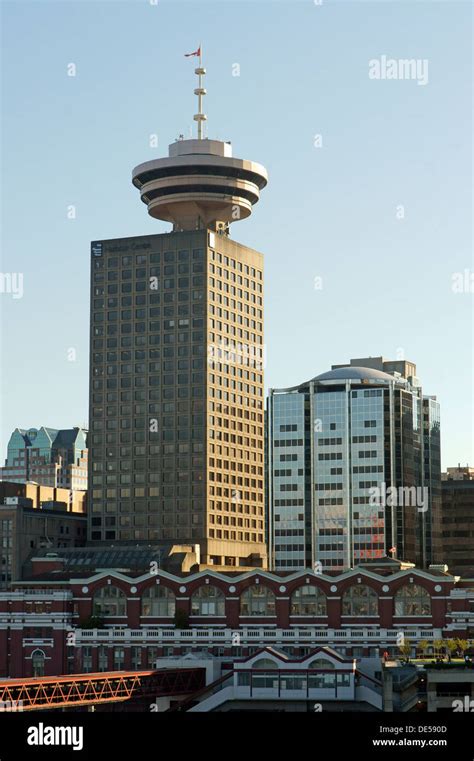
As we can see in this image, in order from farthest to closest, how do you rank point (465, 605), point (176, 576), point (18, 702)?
point (176, 576) → point (465, 605) → point (18, 702)

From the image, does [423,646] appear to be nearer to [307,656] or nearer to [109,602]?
[307,656]

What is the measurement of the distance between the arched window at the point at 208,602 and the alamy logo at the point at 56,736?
429 feet

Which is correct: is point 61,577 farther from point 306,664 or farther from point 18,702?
point 18,702

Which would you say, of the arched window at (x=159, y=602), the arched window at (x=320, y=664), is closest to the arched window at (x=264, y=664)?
the arched window at (x=320, y=664)

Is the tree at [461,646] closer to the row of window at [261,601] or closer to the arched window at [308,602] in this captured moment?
the row of window at [261,601]

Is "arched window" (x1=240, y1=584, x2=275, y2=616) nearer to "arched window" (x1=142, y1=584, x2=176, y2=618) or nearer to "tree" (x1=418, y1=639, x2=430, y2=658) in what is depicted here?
"arched window" (x1=142, y1=584, x2=176, y2=618)

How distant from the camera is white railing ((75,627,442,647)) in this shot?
148250mm

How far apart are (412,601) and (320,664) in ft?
76.3

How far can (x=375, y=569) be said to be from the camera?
540 feet

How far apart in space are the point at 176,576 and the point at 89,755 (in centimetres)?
13371

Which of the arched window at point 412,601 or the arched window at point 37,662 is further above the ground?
the arched window at point 412,601

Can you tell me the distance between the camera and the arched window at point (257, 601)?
155 m

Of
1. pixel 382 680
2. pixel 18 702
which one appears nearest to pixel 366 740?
pixel 18 702

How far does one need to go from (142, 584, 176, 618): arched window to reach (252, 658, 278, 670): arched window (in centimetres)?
2678
